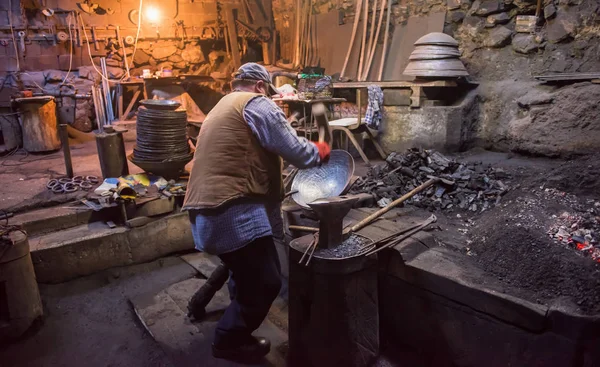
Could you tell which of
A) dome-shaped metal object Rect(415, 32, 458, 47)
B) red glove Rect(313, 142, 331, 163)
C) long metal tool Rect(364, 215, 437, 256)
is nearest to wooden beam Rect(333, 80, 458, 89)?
dome-shaped metal object Rect(415, 32, 458, 47)

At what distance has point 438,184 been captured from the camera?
4.58 m

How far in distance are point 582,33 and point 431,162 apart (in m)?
2.88

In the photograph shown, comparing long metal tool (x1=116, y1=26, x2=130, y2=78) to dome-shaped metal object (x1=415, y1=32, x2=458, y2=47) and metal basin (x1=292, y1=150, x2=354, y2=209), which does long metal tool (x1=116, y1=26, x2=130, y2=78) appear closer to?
dome-shaped metal object (x1=415, y1=32, x2=458, y2=47)

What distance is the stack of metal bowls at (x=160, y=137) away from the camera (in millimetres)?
5227

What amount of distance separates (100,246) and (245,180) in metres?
2.66

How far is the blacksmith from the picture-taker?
9.32 feet

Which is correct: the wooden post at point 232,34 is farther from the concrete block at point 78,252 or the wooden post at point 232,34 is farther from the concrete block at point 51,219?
the concrete block at point 78,252

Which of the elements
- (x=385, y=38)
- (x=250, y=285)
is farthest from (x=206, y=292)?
(x=385, y=38)

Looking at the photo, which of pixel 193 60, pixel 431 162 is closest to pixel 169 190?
pixel 431 162

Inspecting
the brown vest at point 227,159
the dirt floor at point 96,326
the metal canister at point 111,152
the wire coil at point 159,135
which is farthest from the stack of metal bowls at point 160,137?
the brown vest at point 227,159

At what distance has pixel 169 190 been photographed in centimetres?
524

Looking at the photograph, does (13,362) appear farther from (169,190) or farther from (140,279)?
(169,190)

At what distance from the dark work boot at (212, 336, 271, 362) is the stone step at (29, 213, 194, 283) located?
6.91ft

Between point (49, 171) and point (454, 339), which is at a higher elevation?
point (49, 171)
